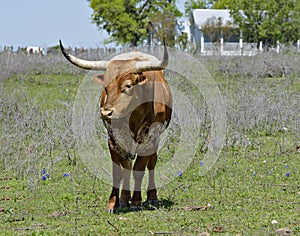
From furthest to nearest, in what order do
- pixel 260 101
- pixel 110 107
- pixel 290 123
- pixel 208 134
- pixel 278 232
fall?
pixel 260 101, pixel 290 123, pixel 208 134, pixel 110 107, pixel 278 232

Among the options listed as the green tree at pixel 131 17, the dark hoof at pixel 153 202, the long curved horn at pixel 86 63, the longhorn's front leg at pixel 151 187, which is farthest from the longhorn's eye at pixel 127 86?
the green tree at pixel 131 17

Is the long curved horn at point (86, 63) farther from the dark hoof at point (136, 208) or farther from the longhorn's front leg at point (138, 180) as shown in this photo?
the dark hoof at point (136, 208)

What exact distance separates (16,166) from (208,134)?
352 centimetres

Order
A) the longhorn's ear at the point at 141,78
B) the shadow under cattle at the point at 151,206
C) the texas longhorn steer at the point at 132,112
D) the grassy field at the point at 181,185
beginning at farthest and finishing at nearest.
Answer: the shadow under cattle at the point at 151,206, the longhorn's ear at the point at 141,78, the texas longhorn steer at the point at 132,112, the grassy field at the point at 181,185

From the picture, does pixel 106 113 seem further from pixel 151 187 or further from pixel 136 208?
pixel 151 187

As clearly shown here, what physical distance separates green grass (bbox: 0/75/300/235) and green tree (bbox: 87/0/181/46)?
40.1 m

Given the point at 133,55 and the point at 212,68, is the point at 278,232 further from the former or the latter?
the point at 212,68

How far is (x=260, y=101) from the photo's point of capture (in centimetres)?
1406

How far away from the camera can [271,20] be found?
45344 millimetres

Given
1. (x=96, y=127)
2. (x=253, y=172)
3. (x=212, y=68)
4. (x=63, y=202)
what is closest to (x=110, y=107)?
(x=63, y=202)

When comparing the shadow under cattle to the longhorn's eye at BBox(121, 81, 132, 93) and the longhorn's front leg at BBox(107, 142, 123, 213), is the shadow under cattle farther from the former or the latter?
the longhorn's eye at BBox(121, 81, 132, 93)

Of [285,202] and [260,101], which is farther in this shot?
[260,101]

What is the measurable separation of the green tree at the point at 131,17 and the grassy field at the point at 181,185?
35646 millimetres

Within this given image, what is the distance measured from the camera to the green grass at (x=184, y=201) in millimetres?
6246
